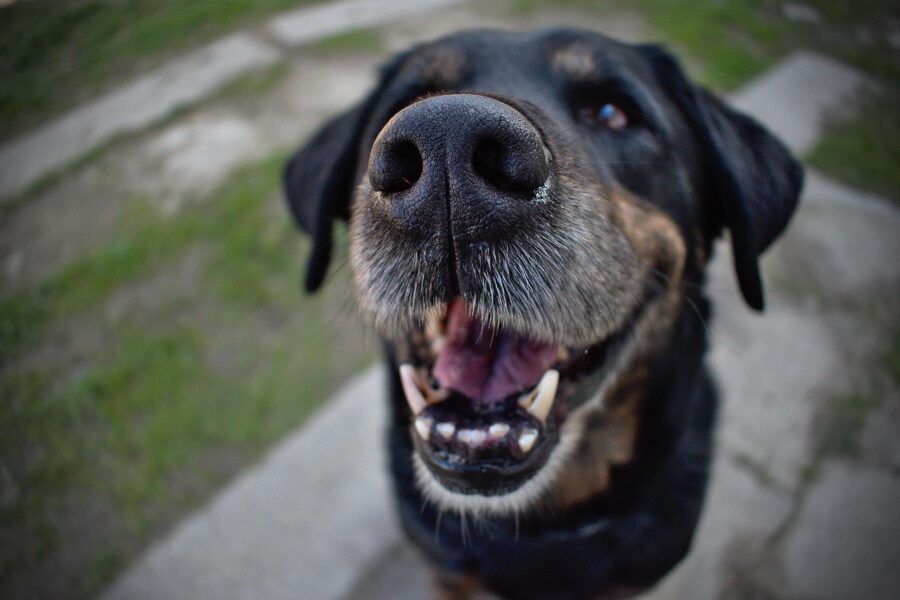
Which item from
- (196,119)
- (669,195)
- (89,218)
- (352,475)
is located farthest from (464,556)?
(196,119)

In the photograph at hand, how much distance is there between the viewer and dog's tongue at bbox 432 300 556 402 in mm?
1483

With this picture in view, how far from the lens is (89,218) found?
13.3ft

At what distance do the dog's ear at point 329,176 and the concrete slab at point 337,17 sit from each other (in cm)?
434

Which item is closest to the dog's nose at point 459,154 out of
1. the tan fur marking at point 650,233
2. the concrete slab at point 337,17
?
the tan fur marking at point 650,233

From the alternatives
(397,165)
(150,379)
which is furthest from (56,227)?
(397,165)

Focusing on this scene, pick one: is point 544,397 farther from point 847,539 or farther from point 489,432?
point 847,539

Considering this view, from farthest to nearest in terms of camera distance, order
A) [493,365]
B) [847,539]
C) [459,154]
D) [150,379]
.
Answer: [150,379], [847,539], [493,365], [459,154]

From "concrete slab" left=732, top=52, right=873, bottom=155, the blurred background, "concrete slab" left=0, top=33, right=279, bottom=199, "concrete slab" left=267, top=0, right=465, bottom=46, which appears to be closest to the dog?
the blurred background

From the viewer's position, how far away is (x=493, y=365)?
1.52m

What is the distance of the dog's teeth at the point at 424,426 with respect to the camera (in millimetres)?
1352

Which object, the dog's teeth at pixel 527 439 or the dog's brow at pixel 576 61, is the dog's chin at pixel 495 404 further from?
the dog's brow at pixel 576 61

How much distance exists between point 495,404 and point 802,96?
5.24 meters

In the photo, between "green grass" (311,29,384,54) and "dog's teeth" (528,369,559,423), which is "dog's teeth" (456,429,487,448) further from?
"green grass" (311,29,384,54)

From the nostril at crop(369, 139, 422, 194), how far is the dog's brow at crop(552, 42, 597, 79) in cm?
88
